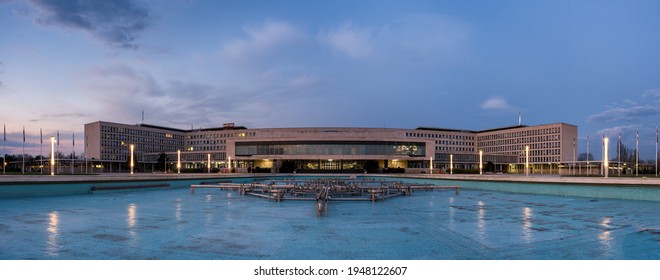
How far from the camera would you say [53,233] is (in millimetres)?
10805

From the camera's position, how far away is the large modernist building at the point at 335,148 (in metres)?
106

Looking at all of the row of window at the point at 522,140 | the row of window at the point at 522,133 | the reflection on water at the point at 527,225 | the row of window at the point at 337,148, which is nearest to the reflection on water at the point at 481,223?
the reflection on water at the point at 527,225

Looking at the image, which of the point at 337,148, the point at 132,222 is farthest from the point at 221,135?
the point at 132,222

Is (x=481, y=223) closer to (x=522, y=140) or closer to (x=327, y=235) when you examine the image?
(x=327, y=235)

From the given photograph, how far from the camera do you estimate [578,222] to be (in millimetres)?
13320

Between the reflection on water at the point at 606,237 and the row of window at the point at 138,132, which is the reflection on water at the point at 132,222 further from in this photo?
the row of window at the point at 138,132

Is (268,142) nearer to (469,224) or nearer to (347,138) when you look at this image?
(347,138)

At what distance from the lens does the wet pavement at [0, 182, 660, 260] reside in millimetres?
8664

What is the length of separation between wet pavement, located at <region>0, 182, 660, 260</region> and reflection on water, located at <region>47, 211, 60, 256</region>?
0.07ft

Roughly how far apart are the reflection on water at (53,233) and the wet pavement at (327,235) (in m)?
0.02

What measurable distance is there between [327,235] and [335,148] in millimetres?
94761


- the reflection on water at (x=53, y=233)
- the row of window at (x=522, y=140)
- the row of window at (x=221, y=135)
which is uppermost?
the row of window at (x=221, y=135)

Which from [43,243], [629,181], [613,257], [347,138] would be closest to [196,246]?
[43,243]
